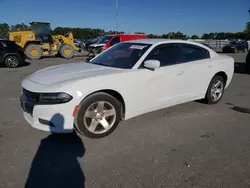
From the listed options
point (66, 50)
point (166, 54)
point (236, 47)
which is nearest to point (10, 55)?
point (66, 50)

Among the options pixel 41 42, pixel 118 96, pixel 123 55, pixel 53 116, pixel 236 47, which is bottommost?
pixel 53 116

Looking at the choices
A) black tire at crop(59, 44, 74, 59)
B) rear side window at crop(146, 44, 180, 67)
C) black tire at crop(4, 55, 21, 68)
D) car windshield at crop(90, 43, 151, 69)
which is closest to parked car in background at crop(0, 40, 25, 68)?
black tire at crop(4, 55, 21, 68)

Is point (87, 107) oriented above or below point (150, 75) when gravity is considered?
below

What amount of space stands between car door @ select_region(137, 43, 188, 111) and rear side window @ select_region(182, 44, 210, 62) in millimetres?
185

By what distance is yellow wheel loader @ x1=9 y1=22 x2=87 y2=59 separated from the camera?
53.1 ft

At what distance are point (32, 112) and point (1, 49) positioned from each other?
423 inches

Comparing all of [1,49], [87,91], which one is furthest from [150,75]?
[1,49]

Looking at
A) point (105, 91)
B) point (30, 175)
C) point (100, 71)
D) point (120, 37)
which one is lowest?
point (30, 175)

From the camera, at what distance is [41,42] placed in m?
16.9

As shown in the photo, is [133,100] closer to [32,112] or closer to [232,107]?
[32,112]

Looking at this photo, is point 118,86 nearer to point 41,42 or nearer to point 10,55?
point 10,55

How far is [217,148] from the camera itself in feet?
10.8

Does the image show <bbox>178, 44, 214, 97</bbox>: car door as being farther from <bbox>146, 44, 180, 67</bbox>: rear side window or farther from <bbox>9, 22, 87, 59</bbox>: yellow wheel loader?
<bbox>9, 22, 87, 59</bbox>: yellow wheel loader

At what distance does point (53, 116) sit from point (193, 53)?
3.14 metres
